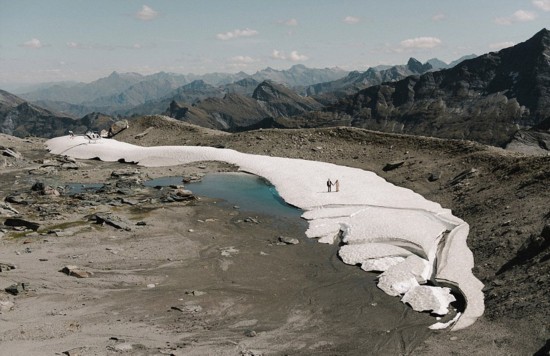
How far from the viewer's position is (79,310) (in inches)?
971

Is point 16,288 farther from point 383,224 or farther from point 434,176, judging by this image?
point 434,176

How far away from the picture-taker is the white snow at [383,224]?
28203mm

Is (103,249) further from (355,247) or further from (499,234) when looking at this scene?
(499,234)

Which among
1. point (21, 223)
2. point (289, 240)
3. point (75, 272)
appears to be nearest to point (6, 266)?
point (75, 272)

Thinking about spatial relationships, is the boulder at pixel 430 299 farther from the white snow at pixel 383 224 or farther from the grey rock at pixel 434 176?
the grey rock at pixel 434 176

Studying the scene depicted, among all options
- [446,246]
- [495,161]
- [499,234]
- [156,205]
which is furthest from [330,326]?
[495,161]

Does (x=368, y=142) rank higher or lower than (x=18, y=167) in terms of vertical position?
higher

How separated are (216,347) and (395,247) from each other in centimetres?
1898

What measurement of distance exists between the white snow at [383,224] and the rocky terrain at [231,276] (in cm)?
123

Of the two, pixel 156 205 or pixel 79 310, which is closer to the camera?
pixel 79 310

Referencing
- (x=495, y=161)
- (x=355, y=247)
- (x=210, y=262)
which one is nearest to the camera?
(x=210, y=262)

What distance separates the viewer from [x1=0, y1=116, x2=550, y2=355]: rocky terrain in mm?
22052

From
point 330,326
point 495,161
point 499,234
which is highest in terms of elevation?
point 495,161

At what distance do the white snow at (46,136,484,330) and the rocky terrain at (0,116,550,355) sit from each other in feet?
4.04
